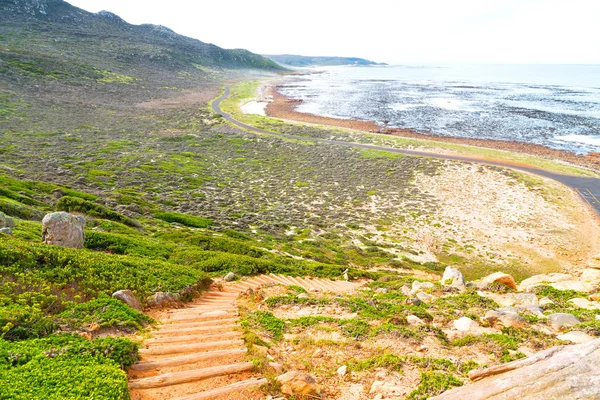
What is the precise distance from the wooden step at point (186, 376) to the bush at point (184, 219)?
18.1 metres

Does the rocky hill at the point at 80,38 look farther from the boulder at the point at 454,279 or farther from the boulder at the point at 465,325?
the boulder at the point at 465,325

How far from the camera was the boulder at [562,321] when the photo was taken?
9768 mm

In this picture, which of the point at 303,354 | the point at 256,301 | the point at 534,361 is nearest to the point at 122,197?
the point at 256,301

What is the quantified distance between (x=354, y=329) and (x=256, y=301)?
403 cm

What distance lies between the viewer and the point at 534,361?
206 inches

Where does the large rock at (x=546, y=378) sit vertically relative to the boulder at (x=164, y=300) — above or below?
above

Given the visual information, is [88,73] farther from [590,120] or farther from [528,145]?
[590,120]

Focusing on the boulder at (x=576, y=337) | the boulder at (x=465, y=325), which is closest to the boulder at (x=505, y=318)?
the boulder at (x=465, y=325)

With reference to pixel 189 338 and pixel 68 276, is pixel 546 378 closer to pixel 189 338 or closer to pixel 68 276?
pixel 189 338

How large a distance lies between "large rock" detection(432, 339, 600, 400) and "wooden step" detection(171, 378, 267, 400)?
10.7 feet

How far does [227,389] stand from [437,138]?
58.5 m

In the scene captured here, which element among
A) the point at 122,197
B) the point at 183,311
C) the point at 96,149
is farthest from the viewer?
the point at 96,149

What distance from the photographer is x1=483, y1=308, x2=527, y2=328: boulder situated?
33.0ft

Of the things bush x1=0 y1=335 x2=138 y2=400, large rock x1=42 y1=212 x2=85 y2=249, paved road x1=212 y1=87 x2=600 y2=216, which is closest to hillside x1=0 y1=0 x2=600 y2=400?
bush x1=0 y1=335 x2=138 y2=400
